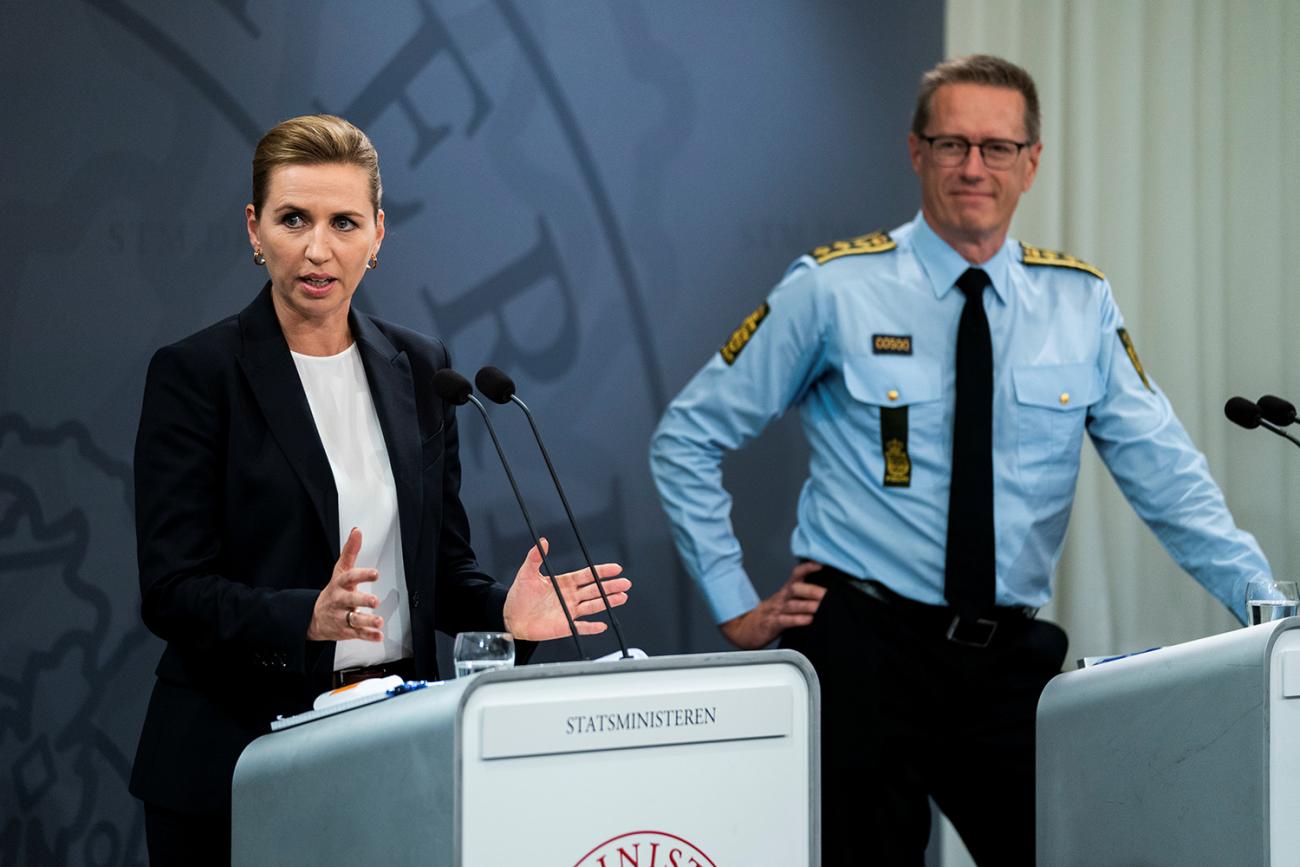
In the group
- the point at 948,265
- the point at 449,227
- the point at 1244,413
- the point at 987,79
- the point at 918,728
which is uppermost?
the point at 987,79

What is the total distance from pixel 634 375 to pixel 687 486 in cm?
47

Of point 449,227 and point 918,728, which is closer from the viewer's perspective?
point 918,728

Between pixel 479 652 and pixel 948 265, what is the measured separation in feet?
4.82

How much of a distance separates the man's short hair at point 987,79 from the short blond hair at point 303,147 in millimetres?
1188

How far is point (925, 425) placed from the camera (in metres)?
2.81

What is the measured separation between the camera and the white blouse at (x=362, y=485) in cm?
206

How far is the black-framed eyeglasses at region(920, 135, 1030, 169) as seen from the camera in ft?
9.34

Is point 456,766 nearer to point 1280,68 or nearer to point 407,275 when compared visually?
point 407,275

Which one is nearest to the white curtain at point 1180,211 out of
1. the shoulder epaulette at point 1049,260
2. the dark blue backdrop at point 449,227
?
the dark blue backdrop at point 449,227

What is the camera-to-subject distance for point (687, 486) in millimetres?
2975

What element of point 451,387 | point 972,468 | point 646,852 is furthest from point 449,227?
point 646,852

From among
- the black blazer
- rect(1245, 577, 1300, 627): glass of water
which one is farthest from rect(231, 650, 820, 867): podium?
rect(1245, 577, 1300, 627): glass of water

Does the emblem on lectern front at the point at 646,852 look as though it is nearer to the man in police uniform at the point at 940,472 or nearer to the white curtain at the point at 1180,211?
the man in police uniform at the point at 940,472

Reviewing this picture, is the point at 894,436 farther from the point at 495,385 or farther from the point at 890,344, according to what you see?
the point at 495,385
